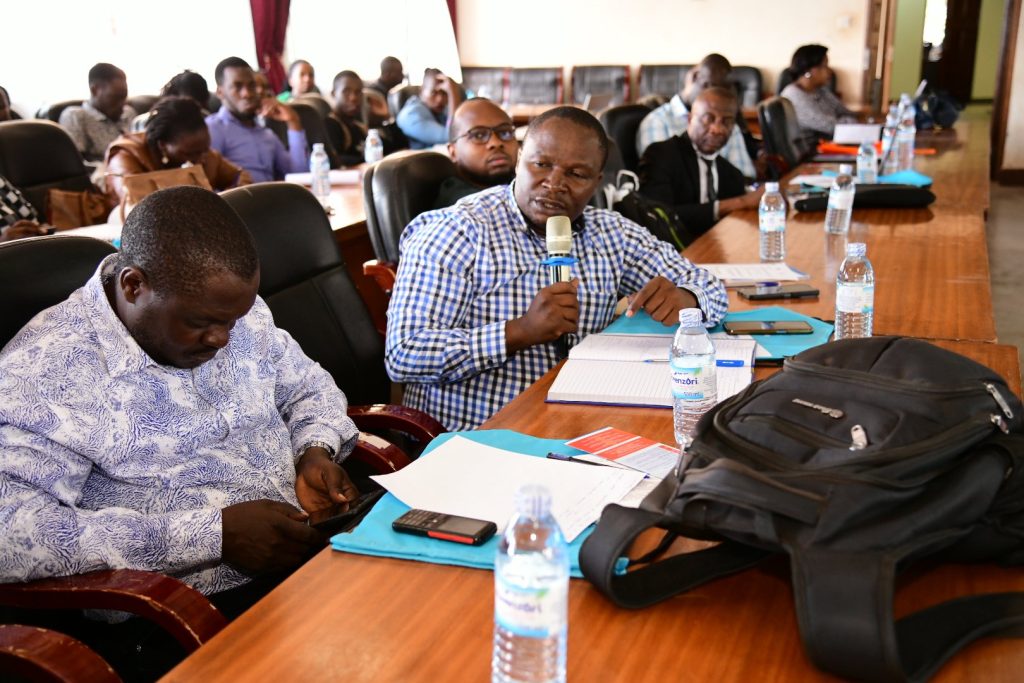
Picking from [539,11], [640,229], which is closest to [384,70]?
[539,11]

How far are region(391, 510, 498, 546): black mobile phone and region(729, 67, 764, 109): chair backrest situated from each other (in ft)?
31.2

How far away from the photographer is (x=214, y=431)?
1.63 m

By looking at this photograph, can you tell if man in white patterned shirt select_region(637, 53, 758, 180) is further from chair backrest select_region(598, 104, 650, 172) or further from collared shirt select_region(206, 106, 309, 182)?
collared shirt select_region(206, 106, 309, 182)

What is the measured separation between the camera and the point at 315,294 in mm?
2201

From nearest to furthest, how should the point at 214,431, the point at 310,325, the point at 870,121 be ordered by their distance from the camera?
the point at 214,431 → the point at 310,325 → the point at 870,121

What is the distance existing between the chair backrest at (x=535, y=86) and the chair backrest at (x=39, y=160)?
24.1 ft

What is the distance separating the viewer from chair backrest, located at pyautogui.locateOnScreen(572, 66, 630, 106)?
1086cm

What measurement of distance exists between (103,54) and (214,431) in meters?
7.27

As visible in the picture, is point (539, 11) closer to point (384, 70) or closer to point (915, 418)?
point (384, 70)

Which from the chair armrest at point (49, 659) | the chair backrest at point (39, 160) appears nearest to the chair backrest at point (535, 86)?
the chair backrest at point (39, 160)

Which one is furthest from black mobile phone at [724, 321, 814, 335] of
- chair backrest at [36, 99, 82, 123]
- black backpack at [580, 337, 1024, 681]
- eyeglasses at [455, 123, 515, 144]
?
→ chair backrest at [36, 99, 82, 123]

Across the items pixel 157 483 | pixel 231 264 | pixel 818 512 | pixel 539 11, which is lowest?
pixel 157 483

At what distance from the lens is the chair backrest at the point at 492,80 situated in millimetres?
11266

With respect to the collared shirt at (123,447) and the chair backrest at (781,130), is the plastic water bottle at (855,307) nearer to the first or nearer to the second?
the collared shirt at (123,447)
